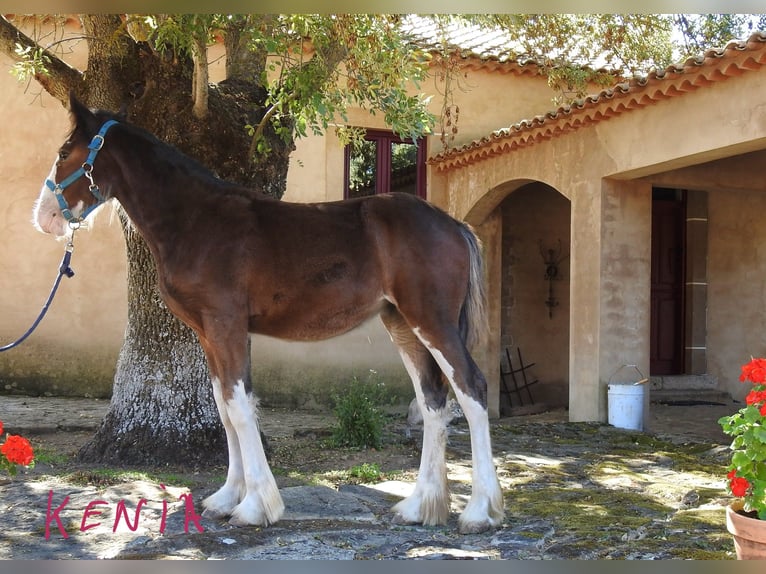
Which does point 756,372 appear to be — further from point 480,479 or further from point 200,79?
point 200,79

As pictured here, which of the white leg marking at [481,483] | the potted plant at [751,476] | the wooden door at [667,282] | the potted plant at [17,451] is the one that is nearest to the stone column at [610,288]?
the wooden door at [667,282]

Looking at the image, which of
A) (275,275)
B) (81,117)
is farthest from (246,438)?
(81,117)

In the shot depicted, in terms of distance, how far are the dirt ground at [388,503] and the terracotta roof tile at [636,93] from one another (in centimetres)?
352

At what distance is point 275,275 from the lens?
4.60 m

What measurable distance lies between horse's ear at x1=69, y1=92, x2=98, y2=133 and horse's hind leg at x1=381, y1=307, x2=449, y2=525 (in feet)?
7.03

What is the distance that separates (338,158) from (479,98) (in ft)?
8.66

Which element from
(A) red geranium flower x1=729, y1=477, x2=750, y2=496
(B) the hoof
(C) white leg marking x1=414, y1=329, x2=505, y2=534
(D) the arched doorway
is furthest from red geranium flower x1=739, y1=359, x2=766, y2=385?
(D) the arched doorway

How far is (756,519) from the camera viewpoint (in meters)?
3.46

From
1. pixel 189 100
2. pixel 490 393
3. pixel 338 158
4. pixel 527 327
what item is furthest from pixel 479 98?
pixel 189 100

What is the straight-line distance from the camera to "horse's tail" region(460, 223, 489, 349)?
476 cm

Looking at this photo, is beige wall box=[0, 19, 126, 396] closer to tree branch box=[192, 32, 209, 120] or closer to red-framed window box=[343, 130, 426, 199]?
red-framed window box=[343, 130, 426, 199]

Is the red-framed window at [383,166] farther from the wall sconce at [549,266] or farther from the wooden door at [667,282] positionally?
the wooden door at [667,282]

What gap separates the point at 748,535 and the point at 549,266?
9815 mm

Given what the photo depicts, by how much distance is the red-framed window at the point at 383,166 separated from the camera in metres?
12.1
